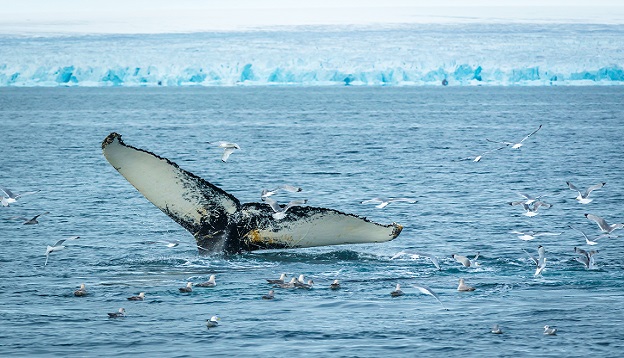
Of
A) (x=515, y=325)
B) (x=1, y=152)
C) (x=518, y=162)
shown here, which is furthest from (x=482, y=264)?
(x=1, y=152)

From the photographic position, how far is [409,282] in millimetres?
19062

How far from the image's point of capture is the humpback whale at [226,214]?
15352mm

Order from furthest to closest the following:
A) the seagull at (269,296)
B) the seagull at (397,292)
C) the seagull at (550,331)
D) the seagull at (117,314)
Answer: the seagull at (397,292) → the seagull at (269,296) → the seagull at (117,314) → the seagull at (550,331)

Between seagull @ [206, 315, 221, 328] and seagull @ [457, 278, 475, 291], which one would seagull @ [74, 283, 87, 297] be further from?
seagull @ [457, 278, 475, 291]

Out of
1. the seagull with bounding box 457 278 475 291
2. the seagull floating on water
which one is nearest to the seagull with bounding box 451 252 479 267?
the seagull with bounding box 457 278 475 291

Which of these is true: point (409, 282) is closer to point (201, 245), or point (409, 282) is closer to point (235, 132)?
point (201, 245)

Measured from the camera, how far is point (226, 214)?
16.4 m

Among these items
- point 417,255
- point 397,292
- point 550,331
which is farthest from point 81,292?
point 550,331

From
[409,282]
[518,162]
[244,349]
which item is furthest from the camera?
[518,162]

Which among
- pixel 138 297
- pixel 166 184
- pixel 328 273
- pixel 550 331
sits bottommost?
pixel 328 273

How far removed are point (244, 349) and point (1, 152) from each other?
46807 mm

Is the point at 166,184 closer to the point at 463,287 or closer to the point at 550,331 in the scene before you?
the point at 463,287

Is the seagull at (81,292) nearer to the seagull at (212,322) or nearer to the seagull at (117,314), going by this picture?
the seagull at (117,314)

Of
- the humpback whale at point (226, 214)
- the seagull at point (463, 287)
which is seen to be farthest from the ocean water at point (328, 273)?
the humpback whale at point (226, 214)
